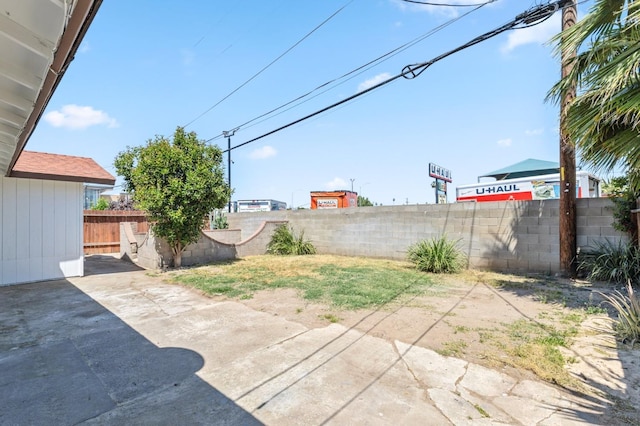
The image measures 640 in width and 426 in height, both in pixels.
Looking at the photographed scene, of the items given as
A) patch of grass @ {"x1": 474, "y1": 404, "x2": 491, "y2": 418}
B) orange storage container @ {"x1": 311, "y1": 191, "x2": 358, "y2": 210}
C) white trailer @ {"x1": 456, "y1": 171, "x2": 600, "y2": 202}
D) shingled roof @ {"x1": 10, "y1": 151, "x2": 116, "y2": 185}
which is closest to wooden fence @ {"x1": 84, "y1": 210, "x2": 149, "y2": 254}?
shingled roof @ {"x1": 10, "y1": 151, "x2": 116, "y2": 185}

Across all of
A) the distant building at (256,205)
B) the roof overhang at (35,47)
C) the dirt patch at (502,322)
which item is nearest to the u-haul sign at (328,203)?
the distant building at (256,205)

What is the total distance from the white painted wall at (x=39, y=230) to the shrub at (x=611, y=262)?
1178 cm

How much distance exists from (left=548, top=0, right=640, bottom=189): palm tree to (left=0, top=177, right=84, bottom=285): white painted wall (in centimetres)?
1023

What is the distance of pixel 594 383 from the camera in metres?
2.71

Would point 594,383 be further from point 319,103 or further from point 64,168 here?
point 64,168

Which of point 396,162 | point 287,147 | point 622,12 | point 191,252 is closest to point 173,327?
point 191,252

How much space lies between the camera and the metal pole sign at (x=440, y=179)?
15.2 m

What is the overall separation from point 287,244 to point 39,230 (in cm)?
731

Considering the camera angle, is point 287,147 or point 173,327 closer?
point 173,327

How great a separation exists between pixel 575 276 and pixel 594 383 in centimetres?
522

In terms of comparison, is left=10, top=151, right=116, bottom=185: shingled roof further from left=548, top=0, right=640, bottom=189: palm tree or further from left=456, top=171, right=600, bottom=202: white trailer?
left=456, top=171, right=600, bottom=202: white trailer

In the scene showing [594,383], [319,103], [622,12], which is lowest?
[594,383]

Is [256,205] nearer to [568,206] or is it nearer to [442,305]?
[568,206]

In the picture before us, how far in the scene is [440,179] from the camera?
1599 cm
